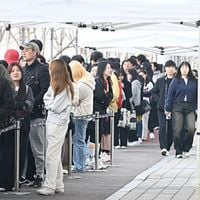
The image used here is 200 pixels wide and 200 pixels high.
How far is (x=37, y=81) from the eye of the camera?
13.2m

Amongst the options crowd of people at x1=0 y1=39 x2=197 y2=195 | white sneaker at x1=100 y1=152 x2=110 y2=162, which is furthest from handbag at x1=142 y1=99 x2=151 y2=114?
white sneaker at x1=100 y1=152 x2=110 y2=162

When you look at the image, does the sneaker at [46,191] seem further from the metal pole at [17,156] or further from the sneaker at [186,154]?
the sneaker at [186,154]

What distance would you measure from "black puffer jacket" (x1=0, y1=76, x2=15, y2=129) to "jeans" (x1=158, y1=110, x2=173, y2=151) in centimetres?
797

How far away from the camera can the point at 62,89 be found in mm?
12477

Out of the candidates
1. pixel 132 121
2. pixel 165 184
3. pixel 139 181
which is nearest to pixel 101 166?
pixel 139 181

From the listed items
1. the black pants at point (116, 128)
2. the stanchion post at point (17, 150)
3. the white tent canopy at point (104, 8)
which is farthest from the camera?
the black pants at point (116, 128)

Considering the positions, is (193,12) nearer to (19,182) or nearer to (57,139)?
(57,139)

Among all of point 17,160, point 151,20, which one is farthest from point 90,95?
point 151,20

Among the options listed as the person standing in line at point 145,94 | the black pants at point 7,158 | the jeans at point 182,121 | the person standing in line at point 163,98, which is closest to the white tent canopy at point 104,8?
the black pants at point 7,158

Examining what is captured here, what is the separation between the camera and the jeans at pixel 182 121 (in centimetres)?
1870

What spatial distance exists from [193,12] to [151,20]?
74cm

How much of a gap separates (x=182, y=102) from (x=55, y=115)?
6656mm

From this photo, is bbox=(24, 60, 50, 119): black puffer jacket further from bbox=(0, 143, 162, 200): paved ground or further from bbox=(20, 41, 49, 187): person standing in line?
bbox=(0, 143, 162, 200): paved ground

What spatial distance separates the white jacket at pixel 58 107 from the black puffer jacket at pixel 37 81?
59cm
